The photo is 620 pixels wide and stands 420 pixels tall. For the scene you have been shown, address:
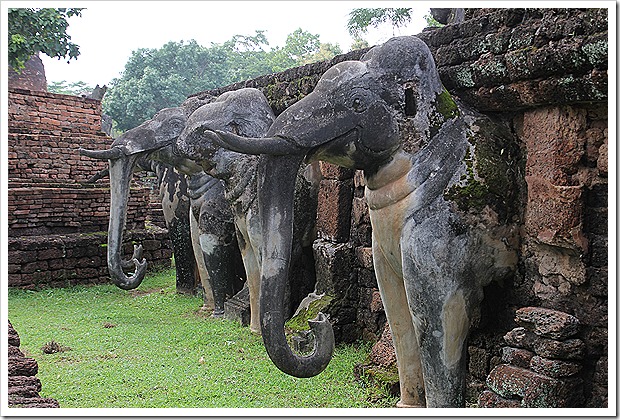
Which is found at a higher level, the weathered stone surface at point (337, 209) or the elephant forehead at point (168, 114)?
the elephant forehead at point (168, 114)

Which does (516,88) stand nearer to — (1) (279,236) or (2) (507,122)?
(2) (507,122)

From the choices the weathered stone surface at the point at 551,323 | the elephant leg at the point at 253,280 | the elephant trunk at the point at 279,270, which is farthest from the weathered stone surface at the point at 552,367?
the elephant leg at the point at 253,280

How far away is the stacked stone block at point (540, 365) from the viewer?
121 inches

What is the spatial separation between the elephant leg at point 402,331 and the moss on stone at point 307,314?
5.66 ft

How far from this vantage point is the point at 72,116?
13289mm

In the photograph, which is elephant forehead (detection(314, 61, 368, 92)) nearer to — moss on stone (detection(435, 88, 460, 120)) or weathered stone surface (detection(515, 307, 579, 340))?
moss on stone (detection(435, 88, 460, 120))

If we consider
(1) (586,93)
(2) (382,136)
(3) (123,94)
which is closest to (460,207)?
(2) (382,136)

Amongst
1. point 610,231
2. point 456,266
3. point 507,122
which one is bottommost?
point 456,266

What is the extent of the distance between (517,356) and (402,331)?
0.81 m

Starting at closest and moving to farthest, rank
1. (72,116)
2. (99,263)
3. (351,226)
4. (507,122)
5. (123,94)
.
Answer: (507,122)
(351,226)
(99,263)
(72,116)
(123,94)

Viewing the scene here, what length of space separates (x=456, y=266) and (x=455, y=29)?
1.34m

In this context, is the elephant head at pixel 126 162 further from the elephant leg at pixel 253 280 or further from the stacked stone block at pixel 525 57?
the stacked stone block at pixel 525 57

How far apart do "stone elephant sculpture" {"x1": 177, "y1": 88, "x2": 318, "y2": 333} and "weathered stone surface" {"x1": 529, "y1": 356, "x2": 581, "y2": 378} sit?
124 inches

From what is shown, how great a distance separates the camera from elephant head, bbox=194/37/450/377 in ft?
10.7
